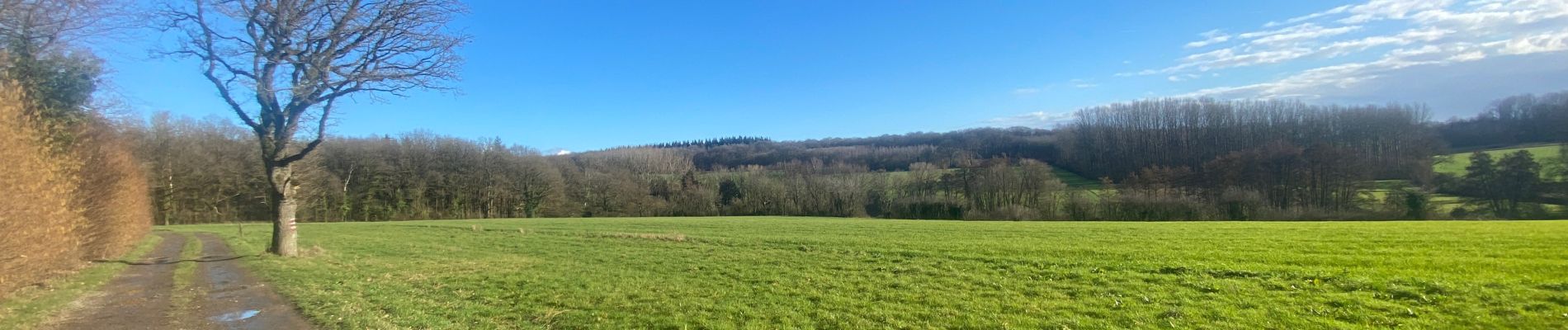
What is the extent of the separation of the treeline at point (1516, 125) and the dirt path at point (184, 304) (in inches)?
4127

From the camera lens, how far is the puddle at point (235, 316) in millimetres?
8773

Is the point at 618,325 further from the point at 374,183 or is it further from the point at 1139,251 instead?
the point at 374,183

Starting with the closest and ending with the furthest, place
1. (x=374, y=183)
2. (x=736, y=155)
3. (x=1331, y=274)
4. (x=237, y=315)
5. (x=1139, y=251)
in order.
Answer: (x=237, y=315) < (x=1331, y=274) < (x=1139, y=251) < (x=374, y=183) < (x=736, y=155)

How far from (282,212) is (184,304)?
9.42 metres

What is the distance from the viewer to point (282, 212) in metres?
18.0

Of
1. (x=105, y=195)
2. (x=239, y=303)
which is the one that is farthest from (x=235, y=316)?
(x=105, y=195)

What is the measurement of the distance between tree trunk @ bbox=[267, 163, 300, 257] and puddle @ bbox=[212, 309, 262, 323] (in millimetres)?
9943

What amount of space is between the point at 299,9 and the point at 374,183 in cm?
6292

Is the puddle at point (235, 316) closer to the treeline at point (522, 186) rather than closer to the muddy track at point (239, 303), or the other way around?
the muddy track at point (239, 303)

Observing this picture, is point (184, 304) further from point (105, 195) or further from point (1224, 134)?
point (1224, 134)

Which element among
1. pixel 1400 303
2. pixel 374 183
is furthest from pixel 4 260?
pixel 374 183

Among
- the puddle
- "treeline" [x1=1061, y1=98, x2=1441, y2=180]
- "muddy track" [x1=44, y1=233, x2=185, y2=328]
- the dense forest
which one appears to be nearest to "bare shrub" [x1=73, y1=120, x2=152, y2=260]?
"muddy track" [x1=44, y1=233, x2=185, y2=328]

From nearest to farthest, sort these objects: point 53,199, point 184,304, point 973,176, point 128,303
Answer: point 184,304, point 128,303, point 53,199, point 973,176

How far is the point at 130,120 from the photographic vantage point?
29.8 m
